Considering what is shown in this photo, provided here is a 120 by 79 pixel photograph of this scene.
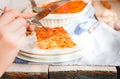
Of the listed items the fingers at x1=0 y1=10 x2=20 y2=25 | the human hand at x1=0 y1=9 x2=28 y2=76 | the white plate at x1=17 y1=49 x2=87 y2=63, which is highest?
the fingers at x1=0 y1=10 x2=20 y2=25

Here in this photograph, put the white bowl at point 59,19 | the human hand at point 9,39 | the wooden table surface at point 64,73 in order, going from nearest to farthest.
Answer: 1. the human hand at point 9,39
2. the wooden table surface at point 64,73
3. the white bowl at point 59,19

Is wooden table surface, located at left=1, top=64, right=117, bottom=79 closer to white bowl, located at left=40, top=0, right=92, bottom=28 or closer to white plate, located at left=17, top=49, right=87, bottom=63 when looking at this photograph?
white plate, located at left=17, top=49, right=87, bottom=63

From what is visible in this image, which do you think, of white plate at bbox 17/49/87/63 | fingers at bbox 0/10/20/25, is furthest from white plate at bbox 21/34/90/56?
fingers at bbox 0/10/20/25

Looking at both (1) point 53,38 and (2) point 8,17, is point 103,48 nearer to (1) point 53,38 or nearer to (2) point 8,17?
(1) point 53,38

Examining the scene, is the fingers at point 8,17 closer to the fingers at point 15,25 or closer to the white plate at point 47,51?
the fingers at point 15,25

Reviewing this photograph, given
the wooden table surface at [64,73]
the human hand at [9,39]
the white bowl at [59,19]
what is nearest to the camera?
the human hand at [9,39]

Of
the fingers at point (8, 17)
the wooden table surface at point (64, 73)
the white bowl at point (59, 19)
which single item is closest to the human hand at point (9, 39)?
the fingers at point (8, 17)
